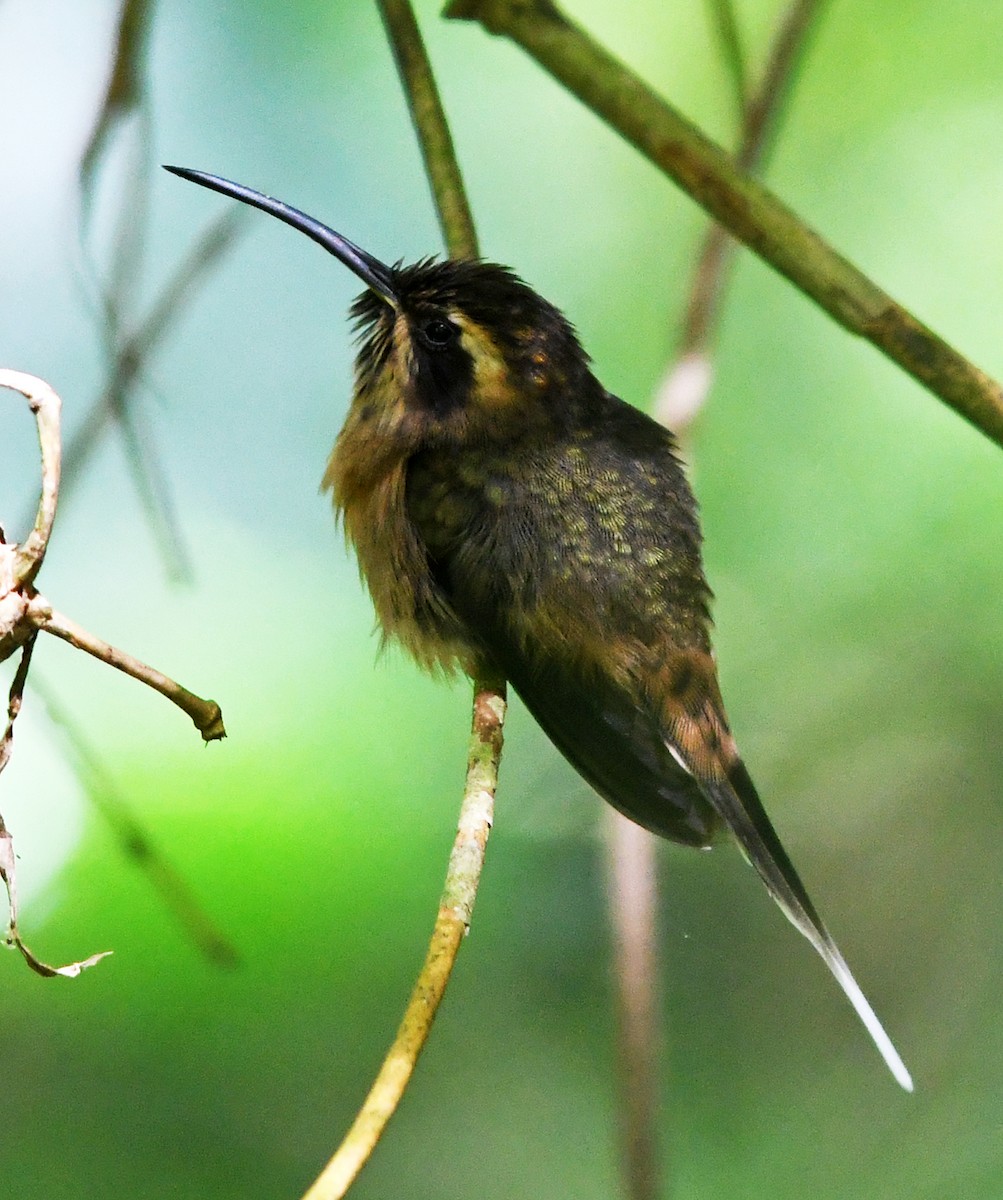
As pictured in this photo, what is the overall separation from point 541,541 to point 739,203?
546 millimetres

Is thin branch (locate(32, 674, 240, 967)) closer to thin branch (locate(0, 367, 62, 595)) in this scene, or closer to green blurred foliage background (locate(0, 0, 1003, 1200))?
green blurred foliage background (locate(0, 0, 1003, 1200))

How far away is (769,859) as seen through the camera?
174 centimetres

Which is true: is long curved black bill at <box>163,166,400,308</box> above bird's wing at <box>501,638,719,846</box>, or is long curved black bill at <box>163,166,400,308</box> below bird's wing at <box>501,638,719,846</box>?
above

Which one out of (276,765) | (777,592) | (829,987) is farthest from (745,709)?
(276,765)

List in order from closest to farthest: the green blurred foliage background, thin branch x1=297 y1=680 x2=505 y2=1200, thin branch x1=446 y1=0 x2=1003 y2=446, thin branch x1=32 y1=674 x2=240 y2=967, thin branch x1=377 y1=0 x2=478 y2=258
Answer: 1. thin branch x1=297 y1=680 x2=505 y2=1200
2. thin branch x1=446 y1=0 x2=1003 y2=446
3. thin branch x1=377 y1=0 x2=478 y2=258
4. thin branch x1=32 y1=674 x2=240 y2=967
5. the green blurred foliage background

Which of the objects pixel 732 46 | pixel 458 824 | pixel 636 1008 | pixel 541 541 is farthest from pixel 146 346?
pixel 636 1008

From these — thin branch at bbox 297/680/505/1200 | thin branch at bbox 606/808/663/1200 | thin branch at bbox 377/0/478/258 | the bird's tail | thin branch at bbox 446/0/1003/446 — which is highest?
thin branch at bbox 446/0/1003/446

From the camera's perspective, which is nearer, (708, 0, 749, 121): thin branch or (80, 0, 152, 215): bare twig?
(80, 0, 152, 215): bare twig

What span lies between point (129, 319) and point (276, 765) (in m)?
0.86

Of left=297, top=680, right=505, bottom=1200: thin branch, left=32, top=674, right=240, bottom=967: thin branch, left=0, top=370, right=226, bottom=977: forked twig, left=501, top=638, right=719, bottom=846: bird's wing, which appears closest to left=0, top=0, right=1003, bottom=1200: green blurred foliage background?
left=32, top=674, right=240, bottom=967: thin branch

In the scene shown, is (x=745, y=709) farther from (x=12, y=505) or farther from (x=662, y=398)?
(x=12, y=505)

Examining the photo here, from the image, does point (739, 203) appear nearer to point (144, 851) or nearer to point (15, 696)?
point (15, 696)

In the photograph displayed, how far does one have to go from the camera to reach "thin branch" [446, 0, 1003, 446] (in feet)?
5.35

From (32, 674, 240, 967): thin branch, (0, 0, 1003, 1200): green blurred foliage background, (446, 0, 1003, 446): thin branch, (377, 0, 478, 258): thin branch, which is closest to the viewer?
(446, 0, 1003, 446): thin branch
